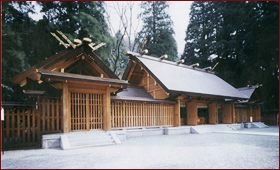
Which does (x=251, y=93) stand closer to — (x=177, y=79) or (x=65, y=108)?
(x=177, y=79)

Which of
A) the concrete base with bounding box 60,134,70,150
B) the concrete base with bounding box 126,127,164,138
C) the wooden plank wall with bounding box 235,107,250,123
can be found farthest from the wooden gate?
the wooden plank wall with bounding box 235,107,250,123

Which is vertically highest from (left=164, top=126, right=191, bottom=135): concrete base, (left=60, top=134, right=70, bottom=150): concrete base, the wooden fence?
the wooden fence

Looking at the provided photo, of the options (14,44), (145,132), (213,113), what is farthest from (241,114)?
→ (14,44)

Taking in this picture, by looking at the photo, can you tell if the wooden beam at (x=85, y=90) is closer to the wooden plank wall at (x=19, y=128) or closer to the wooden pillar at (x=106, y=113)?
the wooden pillar at (x=106, y=113)

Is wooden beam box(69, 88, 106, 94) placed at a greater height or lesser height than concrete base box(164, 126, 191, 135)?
greater

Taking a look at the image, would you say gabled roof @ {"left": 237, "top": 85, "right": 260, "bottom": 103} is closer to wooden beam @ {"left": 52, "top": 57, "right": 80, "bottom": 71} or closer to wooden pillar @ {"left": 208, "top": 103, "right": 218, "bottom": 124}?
wooden pillar @ {"left": 208, "top": 103, "right": 218, "bottom": 124}

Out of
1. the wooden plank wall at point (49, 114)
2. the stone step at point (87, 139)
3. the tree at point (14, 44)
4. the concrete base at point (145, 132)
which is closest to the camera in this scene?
the stone step at point (87, 139)

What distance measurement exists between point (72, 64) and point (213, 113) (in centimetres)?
1154

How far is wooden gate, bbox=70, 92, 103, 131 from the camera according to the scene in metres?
8.49

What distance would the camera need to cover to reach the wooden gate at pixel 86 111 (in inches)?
334

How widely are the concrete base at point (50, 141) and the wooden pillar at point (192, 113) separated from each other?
9345 millimetres

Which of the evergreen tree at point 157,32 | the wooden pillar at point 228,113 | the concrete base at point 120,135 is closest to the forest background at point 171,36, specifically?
the evergreen tree at point 157,32

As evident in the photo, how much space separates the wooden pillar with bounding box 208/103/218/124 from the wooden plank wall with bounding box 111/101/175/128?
440 centimetres

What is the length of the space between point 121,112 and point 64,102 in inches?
140
